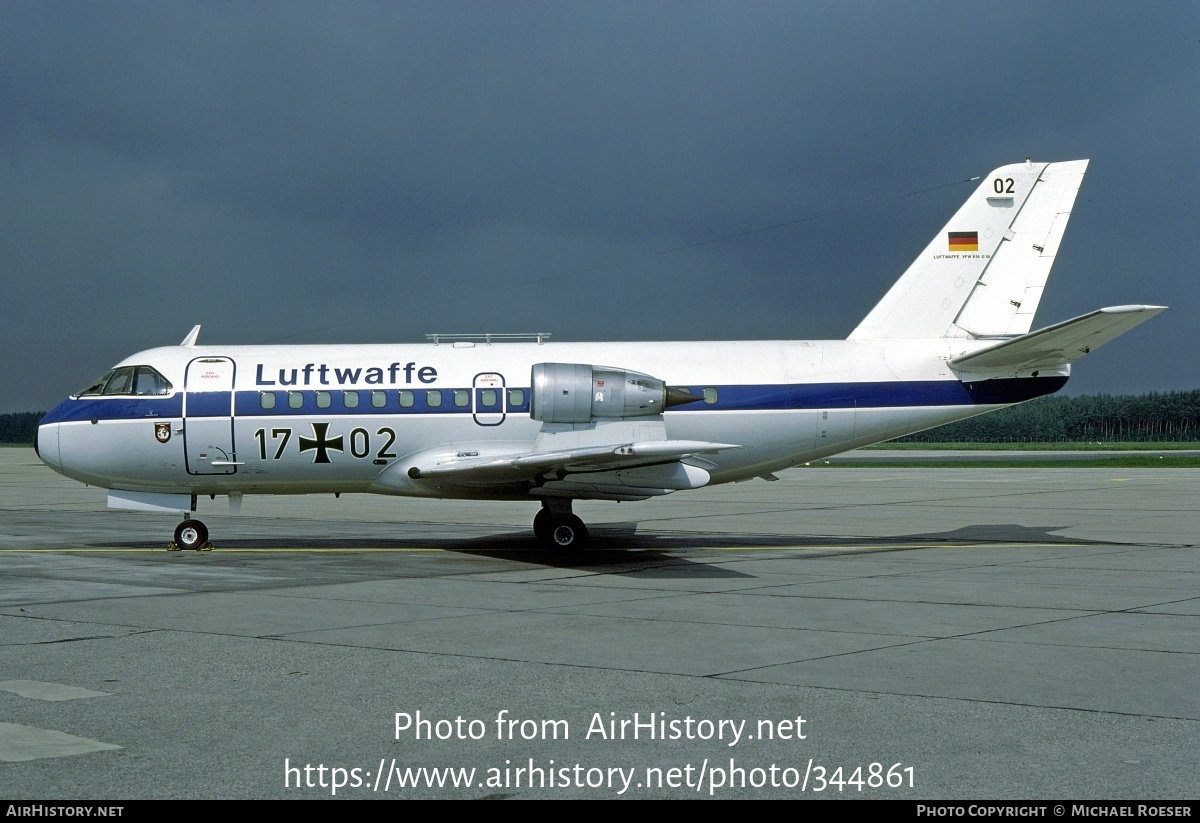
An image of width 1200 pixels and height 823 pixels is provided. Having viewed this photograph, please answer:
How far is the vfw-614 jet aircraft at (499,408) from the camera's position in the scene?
21047mm

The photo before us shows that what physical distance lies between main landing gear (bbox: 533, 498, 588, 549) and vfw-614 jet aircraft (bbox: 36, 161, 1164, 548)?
0.04 m

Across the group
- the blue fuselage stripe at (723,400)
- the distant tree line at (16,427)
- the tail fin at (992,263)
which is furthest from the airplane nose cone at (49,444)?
the distant tree line at (16,427)

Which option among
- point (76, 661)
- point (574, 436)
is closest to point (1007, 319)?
point (574, 436)

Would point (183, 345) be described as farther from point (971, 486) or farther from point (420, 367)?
point (971, 486)

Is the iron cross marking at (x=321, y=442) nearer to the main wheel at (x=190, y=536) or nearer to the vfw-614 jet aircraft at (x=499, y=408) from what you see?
the vfw-614 jet aircraft at (x=499, y=408)

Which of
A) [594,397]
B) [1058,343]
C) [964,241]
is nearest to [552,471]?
[594,397]

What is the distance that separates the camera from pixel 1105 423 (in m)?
152

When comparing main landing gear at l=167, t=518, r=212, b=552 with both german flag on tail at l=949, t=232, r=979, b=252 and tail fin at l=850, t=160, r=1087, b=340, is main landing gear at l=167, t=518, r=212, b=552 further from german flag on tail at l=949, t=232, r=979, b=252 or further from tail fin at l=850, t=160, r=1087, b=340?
german flag on tail at l=949, t=232, r=979, b=252

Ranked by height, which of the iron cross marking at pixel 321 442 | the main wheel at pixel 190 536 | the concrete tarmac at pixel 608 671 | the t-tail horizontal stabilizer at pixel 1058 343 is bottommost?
the concrete tarmac at pixel 608 671

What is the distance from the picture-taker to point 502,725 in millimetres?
8367

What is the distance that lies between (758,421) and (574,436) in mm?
3528

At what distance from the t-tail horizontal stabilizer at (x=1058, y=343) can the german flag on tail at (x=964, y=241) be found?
2.56 m

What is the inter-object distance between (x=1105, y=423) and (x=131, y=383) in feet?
495

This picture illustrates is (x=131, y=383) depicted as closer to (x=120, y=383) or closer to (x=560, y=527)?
(x=120, y=383)
